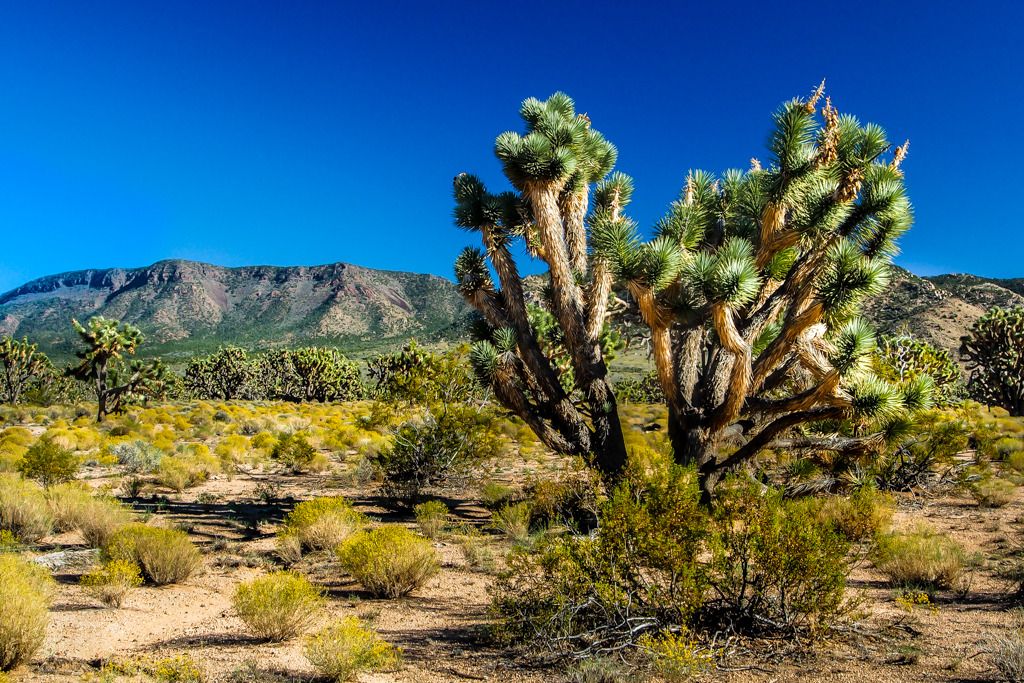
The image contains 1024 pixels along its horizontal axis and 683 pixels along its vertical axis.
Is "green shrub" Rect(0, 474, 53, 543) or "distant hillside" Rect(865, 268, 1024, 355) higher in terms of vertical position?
"distant hillside" Rect(865, 268, 1024, 355)

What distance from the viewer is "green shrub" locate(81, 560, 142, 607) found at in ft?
21.9

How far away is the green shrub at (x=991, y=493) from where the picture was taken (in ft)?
38.6

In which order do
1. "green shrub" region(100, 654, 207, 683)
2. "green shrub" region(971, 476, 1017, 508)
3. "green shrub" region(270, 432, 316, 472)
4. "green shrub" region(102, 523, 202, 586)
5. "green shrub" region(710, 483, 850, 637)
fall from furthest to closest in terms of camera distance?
"green shrub" region(270, 432, 316, 472)
"green shrub" region(971, 476, 1017, 508)
"green shrub" region(102, 523, 202, 586)
"green shrub" region(710, 483, 850, 637)
"green shrub" region(100, 654, 207, 683)

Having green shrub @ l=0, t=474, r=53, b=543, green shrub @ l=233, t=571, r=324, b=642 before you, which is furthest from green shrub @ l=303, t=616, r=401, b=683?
green shrub @ l=0, t=474, r=53, b=543

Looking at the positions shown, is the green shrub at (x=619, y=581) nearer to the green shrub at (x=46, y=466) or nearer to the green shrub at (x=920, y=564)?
the green shrub at (x=920, y=564)

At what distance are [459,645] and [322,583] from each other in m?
2.70

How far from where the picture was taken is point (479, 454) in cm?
1389

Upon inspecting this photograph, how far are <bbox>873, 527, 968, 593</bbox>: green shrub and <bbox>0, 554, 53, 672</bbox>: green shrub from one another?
8189mm

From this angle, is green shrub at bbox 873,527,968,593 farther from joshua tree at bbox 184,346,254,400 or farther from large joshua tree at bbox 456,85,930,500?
joshua tree at bbox 184,346,254,400

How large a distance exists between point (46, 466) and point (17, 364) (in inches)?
1327

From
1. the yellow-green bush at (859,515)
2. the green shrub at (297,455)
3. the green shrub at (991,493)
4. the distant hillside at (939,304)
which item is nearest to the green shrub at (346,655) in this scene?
the yellow-green bush at (859,515)

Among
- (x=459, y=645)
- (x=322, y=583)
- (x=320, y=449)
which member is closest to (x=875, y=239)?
(x=459, y=645)

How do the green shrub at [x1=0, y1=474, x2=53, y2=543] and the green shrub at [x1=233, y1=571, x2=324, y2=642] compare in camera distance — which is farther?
the green shrub at [x1=0, y1=474, x2=53, y2=543]

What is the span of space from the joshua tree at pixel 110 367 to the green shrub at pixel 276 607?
1043 inches
